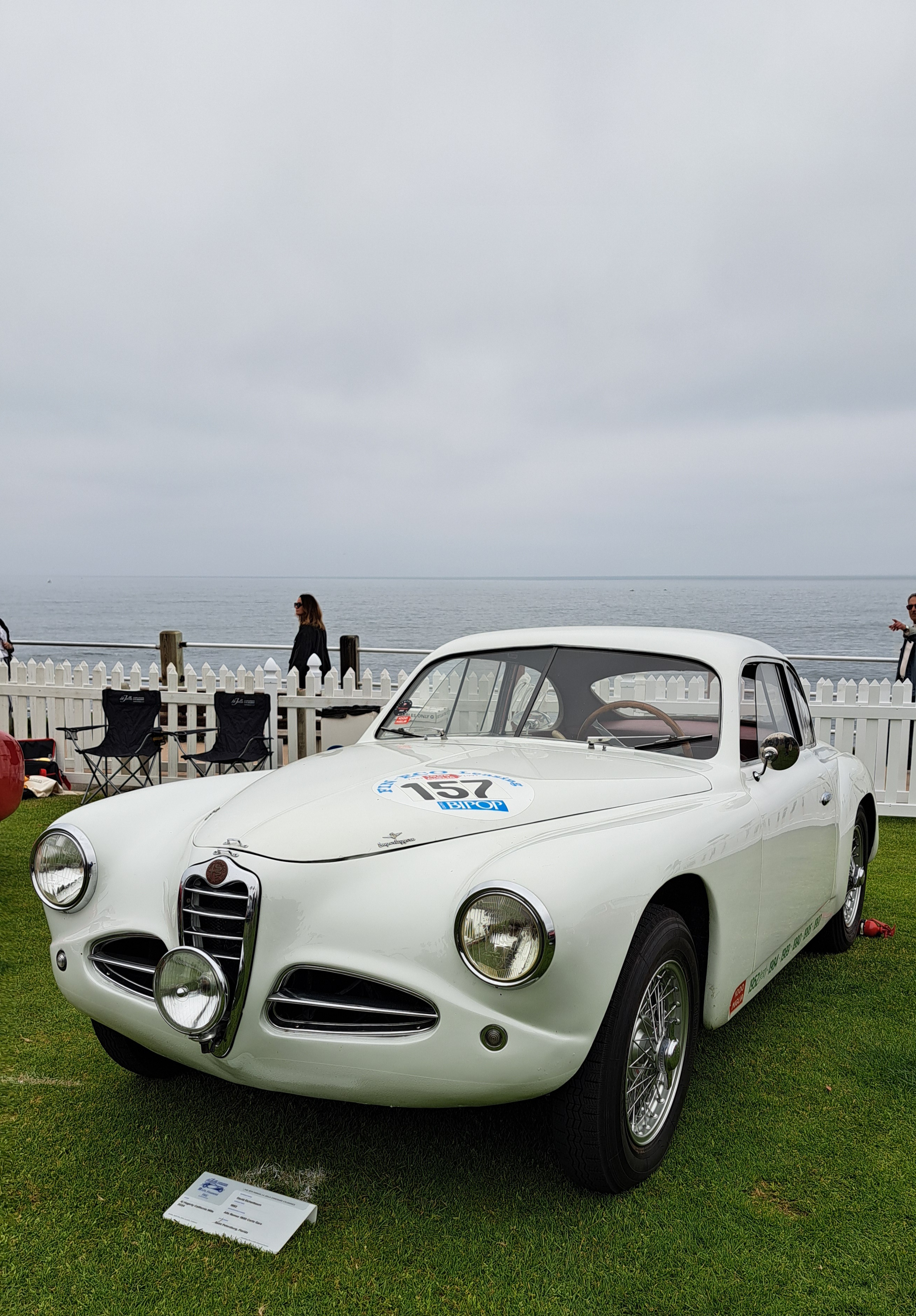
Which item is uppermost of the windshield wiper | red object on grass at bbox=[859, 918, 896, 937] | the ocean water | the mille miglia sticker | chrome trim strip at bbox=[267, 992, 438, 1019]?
the windshield wiper

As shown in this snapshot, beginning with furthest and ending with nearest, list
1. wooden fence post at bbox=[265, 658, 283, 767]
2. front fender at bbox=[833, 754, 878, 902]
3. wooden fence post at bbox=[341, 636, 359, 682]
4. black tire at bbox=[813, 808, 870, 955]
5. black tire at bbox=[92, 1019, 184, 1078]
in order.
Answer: wooden fence post at bbox=[341, 636, 359, 682] → wooden fence post at bbox=[265, 658, 283, 767] → black tire at bbox=[813, 808, 870, 955] → front fender at bbox=[833, 754, 878, 902] → black tire at bbox=[92, 1019, 184, 1078]

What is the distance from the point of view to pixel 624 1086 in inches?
99.7

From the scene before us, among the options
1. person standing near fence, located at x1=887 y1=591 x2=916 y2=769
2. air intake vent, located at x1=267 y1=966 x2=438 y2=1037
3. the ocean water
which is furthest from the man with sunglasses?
air intake vent, located at x1=267 y1=966 x2=438 y2=1037

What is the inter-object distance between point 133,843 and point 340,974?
0.96 meters

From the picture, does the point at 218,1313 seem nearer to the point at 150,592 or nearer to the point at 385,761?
the point at 385,761

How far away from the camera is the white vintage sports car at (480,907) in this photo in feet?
7.66

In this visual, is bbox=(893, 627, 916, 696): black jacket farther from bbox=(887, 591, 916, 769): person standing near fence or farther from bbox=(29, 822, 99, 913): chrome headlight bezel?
bbox=(29, 822, 99, 913): chrome headlight bezel

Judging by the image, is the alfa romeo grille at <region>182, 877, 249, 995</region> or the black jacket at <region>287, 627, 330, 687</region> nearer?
the alfa romeo grille at <region>182, 877, 249, 995</region>

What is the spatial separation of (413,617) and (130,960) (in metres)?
60.4

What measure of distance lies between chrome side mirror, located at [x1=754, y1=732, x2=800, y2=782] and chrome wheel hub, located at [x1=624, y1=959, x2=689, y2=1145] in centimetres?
100

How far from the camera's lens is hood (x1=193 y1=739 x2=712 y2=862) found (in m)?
2.68

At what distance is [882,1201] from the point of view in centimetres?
268

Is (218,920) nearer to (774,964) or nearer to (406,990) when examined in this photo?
(406,990)

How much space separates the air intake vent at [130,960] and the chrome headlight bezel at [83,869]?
159 mm
